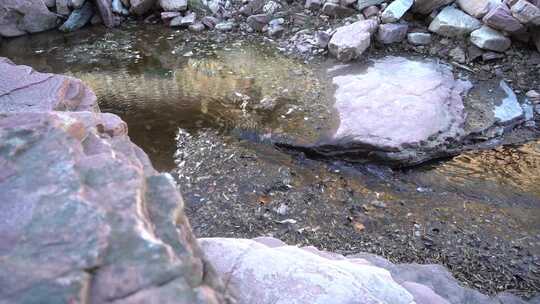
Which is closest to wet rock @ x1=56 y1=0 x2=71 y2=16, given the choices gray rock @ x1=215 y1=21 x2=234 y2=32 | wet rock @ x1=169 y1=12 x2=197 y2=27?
wet rock @ x1=169 y1=12 x2=197 y2=27

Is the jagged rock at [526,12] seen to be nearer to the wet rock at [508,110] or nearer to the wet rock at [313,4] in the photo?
the wet rock at [508,110]

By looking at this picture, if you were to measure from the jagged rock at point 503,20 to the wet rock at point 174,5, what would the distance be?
146 inches

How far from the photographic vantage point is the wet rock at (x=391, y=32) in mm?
4992

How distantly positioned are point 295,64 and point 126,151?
3760mm

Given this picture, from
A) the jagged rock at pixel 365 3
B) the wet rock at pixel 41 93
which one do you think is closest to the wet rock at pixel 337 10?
the jagged rock at pixel 365 3

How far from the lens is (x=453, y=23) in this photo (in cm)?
485

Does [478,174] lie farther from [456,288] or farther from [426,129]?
[456,288]

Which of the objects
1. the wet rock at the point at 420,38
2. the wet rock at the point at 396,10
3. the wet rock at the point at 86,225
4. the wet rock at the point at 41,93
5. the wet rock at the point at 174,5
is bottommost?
the wet rock at the point at 174,5

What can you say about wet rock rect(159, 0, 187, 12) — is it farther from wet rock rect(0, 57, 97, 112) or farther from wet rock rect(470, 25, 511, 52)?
wet rock rect(470, 25, 511, 52)

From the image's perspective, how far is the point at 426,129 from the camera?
3779 millimetres

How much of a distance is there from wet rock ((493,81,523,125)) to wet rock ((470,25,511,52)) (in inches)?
22.5

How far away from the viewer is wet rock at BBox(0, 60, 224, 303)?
1.11 m

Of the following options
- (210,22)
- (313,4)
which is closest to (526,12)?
(313,4)

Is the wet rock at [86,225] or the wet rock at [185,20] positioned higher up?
the wet rock at [86,225]
